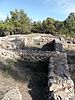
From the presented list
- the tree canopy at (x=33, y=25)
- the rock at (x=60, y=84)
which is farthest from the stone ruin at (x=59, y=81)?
the tree canopy at (x=33, y=25)

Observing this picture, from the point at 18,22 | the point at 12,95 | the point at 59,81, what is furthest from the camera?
the point at 18,22

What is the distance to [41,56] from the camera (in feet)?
45.5

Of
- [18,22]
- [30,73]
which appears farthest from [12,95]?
[18,22]

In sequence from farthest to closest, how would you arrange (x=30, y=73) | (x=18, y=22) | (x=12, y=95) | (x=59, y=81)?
(x=18, y=22), (x=30, y=73), (x=59, y=81), (x=12, y=95)

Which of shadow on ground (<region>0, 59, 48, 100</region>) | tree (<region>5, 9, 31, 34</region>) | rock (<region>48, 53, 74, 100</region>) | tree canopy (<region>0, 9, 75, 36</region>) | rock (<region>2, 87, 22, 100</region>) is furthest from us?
tree (<region>5, 9, 31, 34</region>)

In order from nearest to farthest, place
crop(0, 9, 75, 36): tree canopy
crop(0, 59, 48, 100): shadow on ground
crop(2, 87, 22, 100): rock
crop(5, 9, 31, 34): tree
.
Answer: crop(2, 87, 22, 100): rock < crop(0, 59, 48, 100): shadow on ground < crop(0, 9, 75, 36): tree canopy < crop(5, 9, 31, 34): tree

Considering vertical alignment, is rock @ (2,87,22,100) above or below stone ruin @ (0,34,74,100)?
below

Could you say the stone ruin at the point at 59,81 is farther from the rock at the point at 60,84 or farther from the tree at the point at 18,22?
the tree at the point at 18,22

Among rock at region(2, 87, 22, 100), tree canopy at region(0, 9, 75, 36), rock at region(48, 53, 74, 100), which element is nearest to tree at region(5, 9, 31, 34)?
tree canopy at region(0, 9, 75, 36)

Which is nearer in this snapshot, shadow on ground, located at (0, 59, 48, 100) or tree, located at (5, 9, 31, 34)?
shadow on ground, located at (0, 59, 48, 100)

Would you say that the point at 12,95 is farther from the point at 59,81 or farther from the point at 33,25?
the point at 33,25

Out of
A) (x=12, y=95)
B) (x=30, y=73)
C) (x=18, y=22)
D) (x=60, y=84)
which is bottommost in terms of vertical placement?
(x=30, y=73)

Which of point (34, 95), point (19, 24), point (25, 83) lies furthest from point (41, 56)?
point (19, 24)

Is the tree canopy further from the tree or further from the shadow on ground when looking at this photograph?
the shadow on ground
